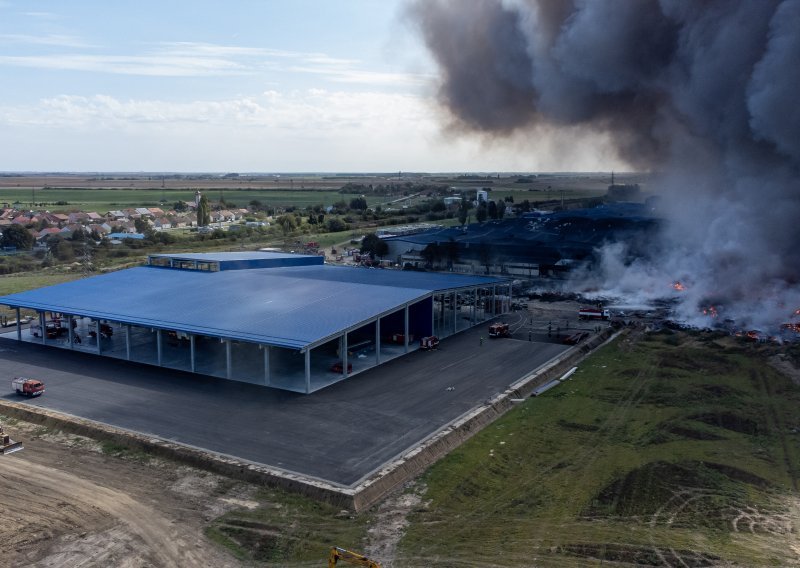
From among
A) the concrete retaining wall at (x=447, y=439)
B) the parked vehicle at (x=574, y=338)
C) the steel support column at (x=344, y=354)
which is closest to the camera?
the concrete retaining wall at (x=447, y=439)

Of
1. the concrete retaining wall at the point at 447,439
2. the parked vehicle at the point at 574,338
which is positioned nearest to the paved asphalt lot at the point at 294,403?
the concrete retaining wall at the point at 447,439

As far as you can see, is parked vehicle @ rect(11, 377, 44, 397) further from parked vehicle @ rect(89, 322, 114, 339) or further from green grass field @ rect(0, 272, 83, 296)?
green grass field @ rect(0, 272, 83, 296)

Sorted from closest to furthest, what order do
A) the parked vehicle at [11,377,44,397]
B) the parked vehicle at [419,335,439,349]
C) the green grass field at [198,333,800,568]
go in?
the green grass field at [198,333,800,568] → the parked vehicle at [11,377,44,397] → the parked vehicle at [419,335,439,349]

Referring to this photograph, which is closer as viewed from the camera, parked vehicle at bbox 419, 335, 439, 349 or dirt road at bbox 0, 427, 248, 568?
dirt road at bbox 0, 427, 248, 568

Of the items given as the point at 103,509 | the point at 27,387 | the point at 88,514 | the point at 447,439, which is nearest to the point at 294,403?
the point at 447,439

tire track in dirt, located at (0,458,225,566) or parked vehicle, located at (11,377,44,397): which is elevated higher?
parked vehicle, located at (11,377,44,397)

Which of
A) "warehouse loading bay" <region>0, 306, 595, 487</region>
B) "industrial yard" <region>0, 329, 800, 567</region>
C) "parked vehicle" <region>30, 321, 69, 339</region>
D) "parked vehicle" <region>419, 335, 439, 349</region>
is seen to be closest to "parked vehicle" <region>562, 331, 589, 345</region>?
"warehouse loading bay" <region>0, 306, 595, 487</region>

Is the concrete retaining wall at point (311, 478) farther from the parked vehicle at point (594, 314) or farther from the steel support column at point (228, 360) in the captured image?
the parked vehicle at point (594, 314)
